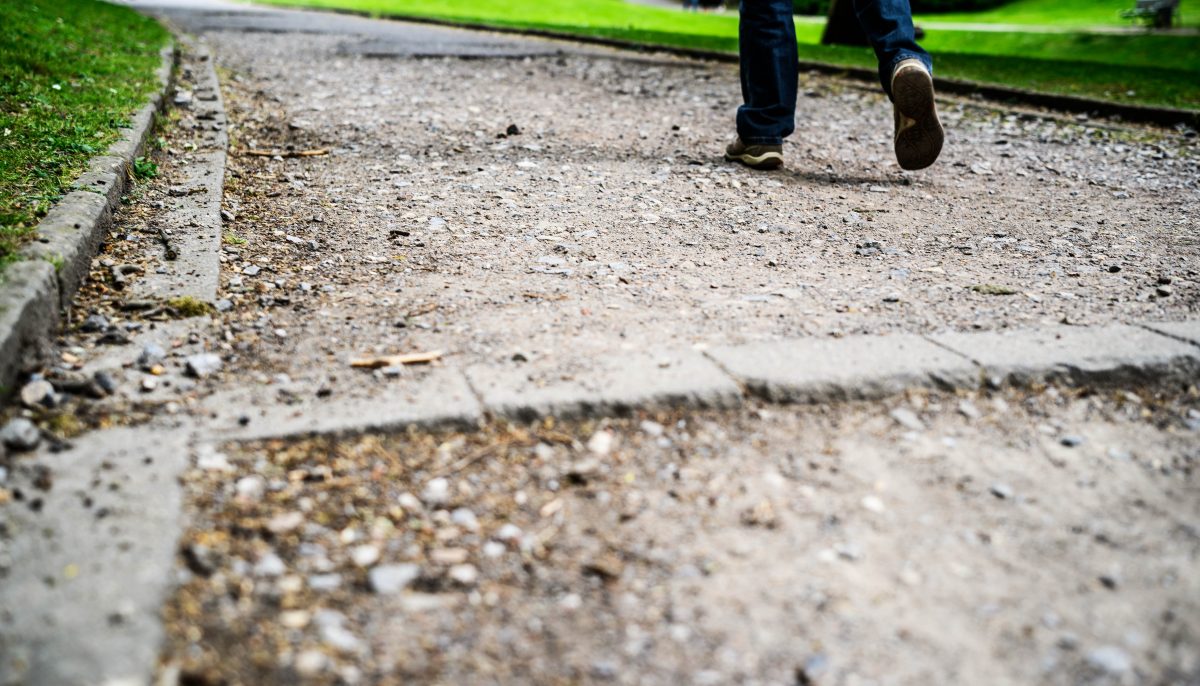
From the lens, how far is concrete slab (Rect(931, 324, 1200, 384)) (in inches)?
85.0

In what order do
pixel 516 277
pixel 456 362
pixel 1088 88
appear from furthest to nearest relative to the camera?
pixel 1088 88 → pixel 516 277 → pixel 456 362

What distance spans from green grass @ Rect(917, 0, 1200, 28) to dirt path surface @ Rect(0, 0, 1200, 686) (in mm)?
23401

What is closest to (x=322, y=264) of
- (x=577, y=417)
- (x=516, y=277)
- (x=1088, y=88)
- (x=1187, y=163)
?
(x=516, y=277)

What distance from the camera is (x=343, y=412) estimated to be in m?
1.90

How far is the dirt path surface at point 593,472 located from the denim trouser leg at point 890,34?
607 millimetres

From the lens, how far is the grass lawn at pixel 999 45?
7.11 m

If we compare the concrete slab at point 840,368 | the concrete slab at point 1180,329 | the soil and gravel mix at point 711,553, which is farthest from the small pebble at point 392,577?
the concrete slab at point 1180,329

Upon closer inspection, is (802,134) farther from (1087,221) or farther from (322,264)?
(322,264)

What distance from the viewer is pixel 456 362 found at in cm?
214

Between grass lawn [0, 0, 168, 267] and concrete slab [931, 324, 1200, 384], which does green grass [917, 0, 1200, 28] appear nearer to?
grass lawn [0, 0, 168, 267]

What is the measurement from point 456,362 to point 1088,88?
6.27 m

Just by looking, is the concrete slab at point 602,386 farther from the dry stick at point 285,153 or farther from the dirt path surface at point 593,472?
the dry stick at point 285,153

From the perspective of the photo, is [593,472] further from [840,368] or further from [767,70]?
[767,70]

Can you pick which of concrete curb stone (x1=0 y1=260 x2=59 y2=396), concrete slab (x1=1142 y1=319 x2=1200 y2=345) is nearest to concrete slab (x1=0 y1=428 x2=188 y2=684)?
concrete curb stone (x1=0 y1=260 x2=59 y2=396)
